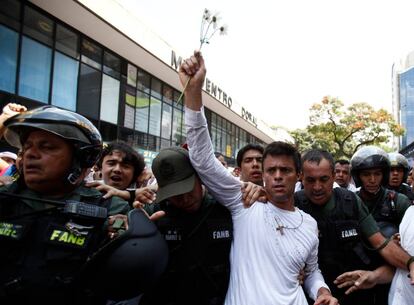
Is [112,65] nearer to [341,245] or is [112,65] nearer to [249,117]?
[341,245]

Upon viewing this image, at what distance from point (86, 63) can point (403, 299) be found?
38.8 ft

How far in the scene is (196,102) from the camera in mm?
1903

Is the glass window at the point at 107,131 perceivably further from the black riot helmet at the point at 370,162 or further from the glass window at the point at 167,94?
the black riot helmet at the point at 370,162

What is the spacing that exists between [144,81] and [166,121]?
2.83 meters

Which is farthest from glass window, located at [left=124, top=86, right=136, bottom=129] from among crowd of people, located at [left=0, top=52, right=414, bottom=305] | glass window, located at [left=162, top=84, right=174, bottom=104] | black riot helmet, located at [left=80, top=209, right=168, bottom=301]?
black riot helmet, located at [left=80, top=209, right=168, bottom=301]

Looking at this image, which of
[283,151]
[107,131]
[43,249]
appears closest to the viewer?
[43,249]

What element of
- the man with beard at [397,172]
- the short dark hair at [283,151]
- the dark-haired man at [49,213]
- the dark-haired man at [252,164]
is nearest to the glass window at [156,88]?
the dark-haired man at [252,164]

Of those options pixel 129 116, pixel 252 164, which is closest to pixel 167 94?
pixel 129 116

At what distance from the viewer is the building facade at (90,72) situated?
927cm

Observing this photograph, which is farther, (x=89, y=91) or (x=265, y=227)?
(x=89, y=91)

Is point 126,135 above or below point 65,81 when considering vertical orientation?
below

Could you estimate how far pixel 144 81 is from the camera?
1515 centimetres

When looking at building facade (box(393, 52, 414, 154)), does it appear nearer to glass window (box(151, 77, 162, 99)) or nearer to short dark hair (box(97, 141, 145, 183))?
glass window (box(151, 77, 162, 99))

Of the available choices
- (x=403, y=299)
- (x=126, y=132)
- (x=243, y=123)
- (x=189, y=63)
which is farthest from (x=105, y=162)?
(x=243, y=123)
